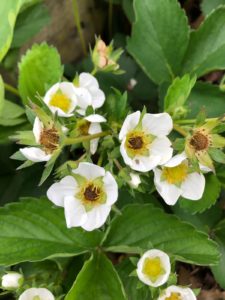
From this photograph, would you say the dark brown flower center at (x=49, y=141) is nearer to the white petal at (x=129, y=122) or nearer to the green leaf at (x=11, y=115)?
the white petal at (x=129, y=122)

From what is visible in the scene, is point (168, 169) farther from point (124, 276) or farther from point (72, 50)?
point (72, 50)

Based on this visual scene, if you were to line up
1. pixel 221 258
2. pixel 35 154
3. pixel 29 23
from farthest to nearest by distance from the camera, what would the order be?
pixel 29 23, pixel 221 258, pixel 35 154

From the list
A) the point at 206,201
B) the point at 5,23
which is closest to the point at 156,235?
the point at 206,201

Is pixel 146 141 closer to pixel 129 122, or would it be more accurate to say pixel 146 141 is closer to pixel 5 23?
pixel 129 122

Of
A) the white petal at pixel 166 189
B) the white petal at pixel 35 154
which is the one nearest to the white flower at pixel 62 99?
the white petal at pixel 35 154

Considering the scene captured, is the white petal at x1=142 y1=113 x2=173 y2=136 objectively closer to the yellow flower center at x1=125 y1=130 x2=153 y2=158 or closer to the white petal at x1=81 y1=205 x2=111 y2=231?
the yellow flower center at x1=125 y1=130 x2=153 y2=158

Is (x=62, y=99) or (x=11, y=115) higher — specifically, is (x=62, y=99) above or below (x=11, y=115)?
above
